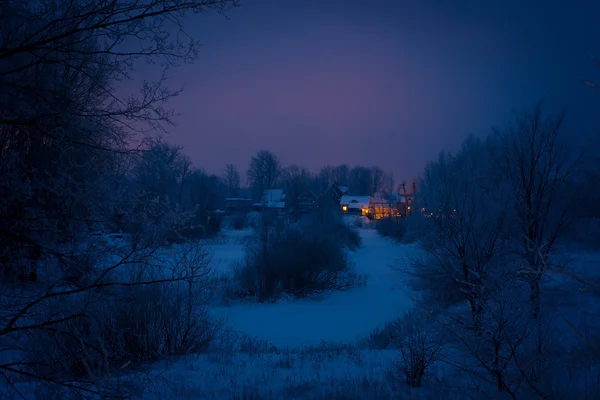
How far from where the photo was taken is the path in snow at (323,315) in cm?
1075

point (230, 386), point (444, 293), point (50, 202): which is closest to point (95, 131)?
point (50, 202)

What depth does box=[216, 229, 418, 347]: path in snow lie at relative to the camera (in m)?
10.8

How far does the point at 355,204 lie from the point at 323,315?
48.6m

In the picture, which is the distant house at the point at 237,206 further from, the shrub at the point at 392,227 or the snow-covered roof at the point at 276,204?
the shrub at the point at 392,227

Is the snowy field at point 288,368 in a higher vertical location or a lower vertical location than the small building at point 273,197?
lower

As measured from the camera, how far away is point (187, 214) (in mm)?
3387

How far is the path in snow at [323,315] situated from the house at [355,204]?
39953 mm

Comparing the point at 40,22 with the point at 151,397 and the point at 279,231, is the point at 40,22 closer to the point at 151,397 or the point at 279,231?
the point at 151,397

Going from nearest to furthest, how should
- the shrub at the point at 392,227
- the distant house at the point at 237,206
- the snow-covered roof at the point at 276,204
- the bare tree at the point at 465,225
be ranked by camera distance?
the bare tree at the point at 465,225
the shrub at the point at 392,227
the distant house at the point at 237,206
the snow-covered roof at the point at 276,204

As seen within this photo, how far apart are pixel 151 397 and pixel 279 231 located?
14.0 metres

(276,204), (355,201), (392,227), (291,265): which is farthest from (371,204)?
(291,265)

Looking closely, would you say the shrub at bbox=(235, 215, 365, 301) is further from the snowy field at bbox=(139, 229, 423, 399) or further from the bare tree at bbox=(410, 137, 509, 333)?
the bare tree at bbox=(410, 137, 509, 333)

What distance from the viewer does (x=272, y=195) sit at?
2270 inches

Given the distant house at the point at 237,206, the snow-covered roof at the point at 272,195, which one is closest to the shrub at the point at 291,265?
the distant house at the point at 237,206
